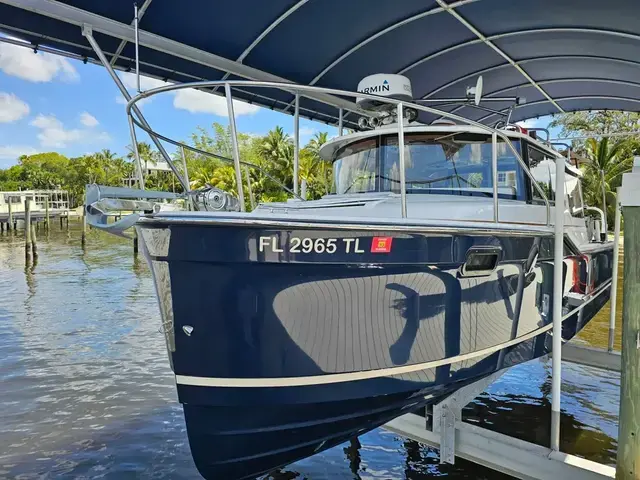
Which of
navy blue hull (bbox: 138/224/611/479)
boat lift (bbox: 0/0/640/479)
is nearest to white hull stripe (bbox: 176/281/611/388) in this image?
navy blue hull (bbox: 138/224/611/479)

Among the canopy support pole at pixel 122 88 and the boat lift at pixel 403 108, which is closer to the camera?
the boat lift at pixel 403 108

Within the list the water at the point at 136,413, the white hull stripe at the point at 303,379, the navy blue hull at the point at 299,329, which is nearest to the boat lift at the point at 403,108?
the navy blue hull at the point at 299,329

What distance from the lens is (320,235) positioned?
2.92 m

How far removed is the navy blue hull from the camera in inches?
115

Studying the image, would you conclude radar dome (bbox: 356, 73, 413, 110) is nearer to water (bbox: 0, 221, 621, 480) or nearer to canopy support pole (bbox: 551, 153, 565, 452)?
canopy support pole (bbox: 551, 153, 565, 452)

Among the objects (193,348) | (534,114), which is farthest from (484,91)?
(193,348)

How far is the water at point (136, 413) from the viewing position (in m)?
4.94

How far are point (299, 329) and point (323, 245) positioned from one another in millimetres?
510

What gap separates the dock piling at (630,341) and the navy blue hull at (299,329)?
1.02 metres

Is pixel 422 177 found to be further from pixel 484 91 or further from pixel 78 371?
pixel 78 371

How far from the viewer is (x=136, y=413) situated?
20.1 feet

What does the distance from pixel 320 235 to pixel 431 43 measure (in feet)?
14.6

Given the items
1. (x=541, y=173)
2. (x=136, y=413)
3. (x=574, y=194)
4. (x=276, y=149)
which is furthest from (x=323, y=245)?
(x=276, y=149)

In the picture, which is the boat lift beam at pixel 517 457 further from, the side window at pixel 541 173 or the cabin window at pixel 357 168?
the cabin window at pixel 357 168
